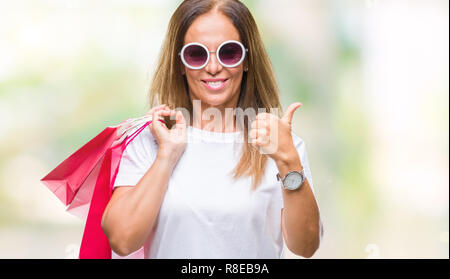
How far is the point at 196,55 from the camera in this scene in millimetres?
1842

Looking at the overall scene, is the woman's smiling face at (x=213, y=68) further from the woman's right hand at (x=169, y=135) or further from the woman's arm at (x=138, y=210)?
the woman's arm at (x=138, y=210)

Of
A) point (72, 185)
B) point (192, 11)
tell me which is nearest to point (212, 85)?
point (192, 11)

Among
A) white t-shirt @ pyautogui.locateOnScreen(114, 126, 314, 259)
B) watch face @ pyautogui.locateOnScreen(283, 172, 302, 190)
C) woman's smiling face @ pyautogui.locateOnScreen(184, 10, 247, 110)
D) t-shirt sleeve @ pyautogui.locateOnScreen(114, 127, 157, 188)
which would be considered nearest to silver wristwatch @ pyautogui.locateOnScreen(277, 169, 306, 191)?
watch face @ pyautogui.locateOnScreen(283, 172, 302, 190)

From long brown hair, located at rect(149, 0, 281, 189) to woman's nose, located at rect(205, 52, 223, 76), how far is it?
0.14 meters

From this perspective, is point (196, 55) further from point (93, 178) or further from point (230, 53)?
point (93, 178)

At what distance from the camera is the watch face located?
1725 mm

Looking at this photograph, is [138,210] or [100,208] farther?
[100,208]

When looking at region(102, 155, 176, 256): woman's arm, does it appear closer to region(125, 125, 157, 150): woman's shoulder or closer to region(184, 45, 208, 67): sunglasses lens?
region(125, 125, 157, 150): woman's shoulder

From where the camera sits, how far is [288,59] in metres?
3.82

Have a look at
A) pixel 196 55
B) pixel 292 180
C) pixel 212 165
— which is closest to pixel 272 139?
pixel 292 180

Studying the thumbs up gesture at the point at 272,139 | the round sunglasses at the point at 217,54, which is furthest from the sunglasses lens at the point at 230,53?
the thumbs up gesture at the point at 272,139

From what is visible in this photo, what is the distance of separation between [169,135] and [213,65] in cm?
26

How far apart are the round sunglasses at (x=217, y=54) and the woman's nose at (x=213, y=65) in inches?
0.5

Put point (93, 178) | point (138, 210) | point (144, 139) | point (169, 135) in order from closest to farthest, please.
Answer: point (138, 210), point (169, 135), point (144, 139), point (93, 178)
